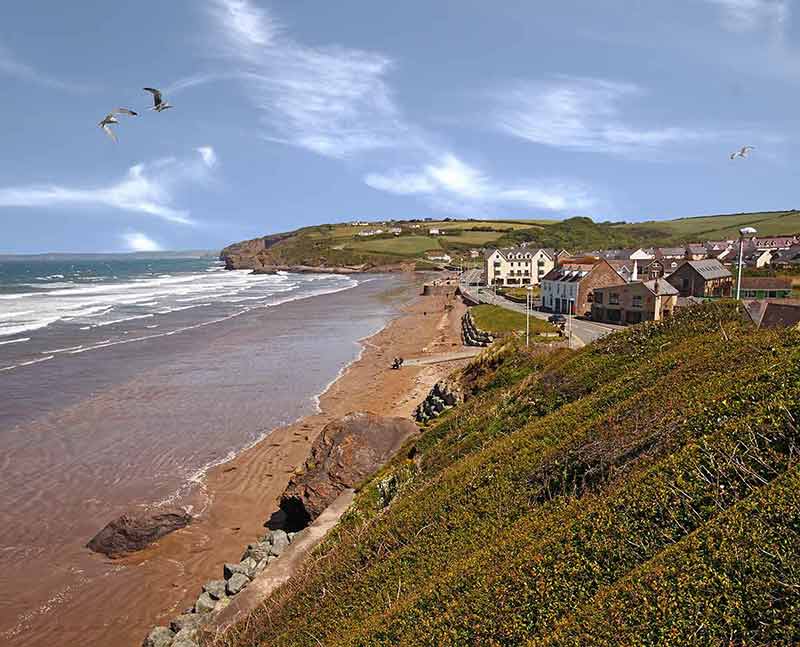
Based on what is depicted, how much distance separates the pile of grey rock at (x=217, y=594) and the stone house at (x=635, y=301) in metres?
46.6

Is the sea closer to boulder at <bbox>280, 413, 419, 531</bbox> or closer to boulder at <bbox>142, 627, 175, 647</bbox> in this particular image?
boulder at <bbox>142, 627, 175, 647</bbox>

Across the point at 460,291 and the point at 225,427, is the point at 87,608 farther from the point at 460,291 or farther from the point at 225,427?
the point at 460,291

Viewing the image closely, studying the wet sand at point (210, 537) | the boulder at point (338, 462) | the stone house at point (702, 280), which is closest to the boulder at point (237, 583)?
the wet sand at point (210, 537)

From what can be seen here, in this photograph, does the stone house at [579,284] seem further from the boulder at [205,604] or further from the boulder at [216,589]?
the boulder at [205,604]

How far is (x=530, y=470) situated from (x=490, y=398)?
29.5 ft

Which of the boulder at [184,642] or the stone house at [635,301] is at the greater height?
the stone house at [635,301]

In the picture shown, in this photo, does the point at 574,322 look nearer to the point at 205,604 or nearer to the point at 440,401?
the point at 440,401

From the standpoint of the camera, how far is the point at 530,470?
10.7 m

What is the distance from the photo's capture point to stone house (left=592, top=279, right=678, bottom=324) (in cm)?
5378

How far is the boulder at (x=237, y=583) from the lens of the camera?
13962mm

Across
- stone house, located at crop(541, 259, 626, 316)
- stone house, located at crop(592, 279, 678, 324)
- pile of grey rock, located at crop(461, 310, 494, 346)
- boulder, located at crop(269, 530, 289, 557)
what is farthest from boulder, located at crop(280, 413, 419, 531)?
stone house, located at crop(541, 259, 626, 316)

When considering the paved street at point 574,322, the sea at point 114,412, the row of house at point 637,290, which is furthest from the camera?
the row of house at point 637,290

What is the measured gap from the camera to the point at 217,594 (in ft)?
46.2

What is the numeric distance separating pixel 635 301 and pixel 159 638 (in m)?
52.8
